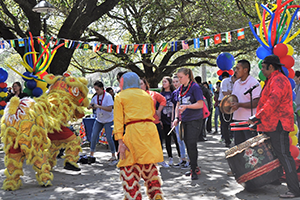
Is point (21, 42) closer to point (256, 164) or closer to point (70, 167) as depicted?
point (70, 167)

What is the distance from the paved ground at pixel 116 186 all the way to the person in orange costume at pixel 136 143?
90 cm

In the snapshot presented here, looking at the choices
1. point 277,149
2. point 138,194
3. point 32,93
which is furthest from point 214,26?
point 138,194

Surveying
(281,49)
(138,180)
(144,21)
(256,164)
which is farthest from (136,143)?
(144,21)

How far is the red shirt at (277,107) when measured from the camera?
15.5ft

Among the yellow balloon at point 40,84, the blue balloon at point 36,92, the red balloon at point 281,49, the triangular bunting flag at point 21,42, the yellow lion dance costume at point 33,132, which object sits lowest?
the yellow lion dance costume at point 33,132

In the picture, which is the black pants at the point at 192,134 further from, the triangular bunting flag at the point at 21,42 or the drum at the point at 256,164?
the triangular bunting flag at the point at 21,42

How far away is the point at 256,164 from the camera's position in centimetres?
486

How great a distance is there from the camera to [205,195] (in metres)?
5.16

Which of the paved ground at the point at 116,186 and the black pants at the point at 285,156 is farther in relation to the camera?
the paved ground at the point at 116,186

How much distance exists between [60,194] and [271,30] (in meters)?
4.33

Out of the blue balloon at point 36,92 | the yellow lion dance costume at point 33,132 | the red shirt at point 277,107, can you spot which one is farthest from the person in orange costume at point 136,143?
the blue balloon at point 36,92

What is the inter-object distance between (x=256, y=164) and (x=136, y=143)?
175 centimetres

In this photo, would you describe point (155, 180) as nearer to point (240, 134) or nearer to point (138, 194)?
point (138, 194)

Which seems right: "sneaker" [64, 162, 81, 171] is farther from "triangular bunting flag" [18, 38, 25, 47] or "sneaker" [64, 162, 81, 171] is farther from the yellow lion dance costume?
"triangular bunting flag" [18, 38, 25, 47]
